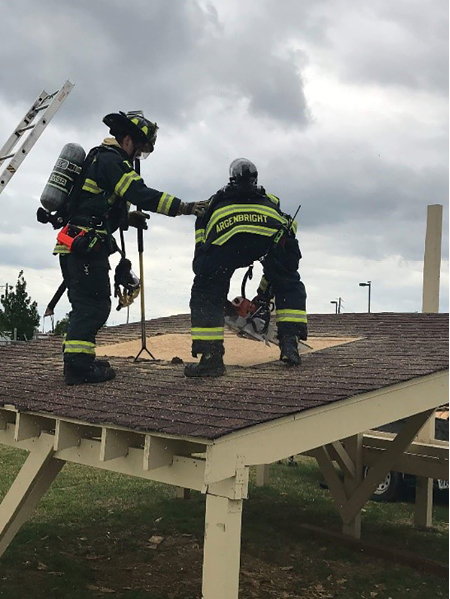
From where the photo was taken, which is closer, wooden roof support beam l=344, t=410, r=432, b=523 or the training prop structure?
the training prop structure

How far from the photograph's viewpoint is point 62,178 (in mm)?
5574

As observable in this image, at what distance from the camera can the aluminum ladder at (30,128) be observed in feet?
32.1

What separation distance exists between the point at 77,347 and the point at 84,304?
14.4 inches

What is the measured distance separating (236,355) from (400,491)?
17.4 feet

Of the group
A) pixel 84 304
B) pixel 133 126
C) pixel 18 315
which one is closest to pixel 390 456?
pixel 84 304

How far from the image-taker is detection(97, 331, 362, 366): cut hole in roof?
6.36 m

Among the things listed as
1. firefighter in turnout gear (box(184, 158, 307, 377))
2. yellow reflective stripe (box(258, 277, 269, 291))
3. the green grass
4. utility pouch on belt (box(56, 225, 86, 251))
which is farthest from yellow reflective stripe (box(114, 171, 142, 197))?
A: the green grass

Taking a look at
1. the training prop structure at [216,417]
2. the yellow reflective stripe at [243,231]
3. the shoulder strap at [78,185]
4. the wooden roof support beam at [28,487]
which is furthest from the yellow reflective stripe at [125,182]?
the wooden roof support beam at [28,487]

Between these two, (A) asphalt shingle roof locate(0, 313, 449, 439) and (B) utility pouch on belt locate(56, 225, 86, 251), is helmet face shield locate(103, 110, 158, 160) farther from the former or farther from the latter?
(A) asphalt shingle roof locate(0, 313, 449, 439)

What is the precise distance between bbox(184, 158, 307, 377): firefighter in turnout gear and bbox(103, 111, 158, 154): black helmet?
0.94 metres

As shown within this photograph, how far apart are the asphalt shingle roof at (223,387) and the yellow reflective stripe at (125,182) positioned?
61.7 inches

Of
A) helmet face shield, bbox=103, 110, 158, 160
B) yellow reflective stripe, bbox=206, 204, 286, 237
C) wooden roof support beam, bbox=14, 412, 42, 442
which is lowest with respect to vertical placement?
wooden roof support beam, bbox=14, 412, 42, 442

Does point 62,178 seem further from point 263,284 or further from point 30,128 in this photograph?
point 30,128

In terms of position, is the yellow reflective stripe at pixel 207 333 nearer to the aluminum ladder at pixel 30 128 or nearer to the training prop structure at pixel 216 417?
the training prop structure at pixel 216 417
